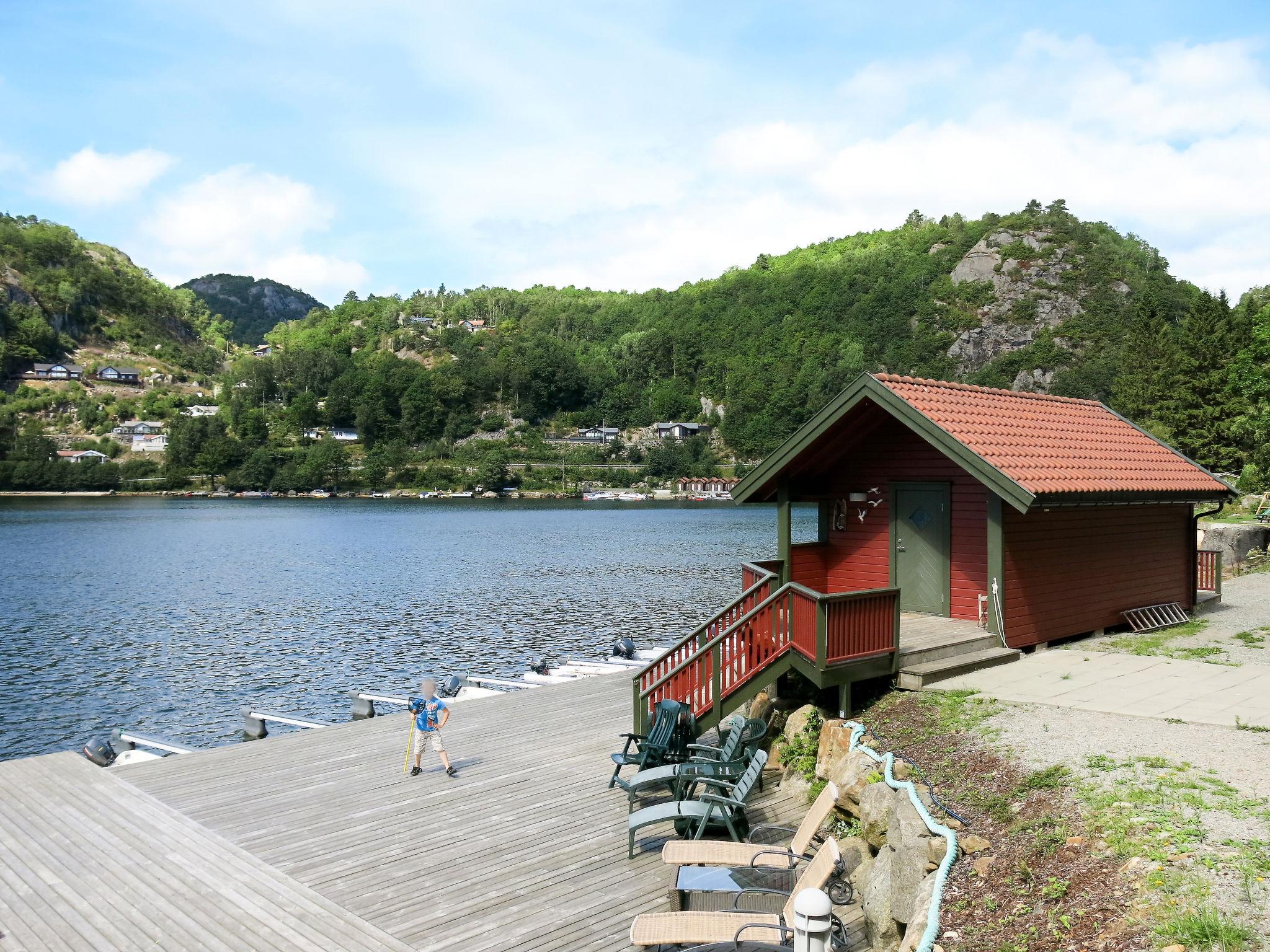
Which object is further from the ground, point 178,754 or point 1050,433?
point 1050,433

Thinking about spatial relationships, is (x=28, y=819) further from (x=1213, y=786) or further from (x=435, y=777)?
(x=1213, y=786)

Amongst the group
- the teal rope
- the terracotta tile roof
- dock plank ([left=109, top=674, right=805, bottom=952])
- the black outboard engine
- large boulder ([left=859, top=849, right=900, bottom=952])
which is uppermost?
the terracotta tile roof

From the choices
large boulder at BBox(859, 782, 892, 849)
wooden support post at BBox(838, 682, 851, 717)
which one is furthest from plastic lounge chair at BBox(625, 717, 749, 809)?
large boulder at BBox(859, 782, 892, 849)

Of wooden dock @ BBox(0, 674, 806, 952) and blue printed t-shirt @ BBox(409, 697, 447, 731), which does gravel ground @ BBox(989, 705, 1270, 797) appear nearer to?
wooden dock @ BBox(0, 674, 806, 952)

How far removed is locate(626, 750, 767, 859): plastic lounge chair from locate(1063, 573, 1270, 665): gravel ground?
7089mm

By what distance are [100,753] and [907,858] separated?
11.9 meters

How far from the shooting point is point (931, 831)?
651 centimetres

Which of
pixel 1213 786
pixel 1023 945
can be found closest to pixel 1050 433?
pixel 1213 786

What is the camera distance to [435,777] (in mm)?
10836

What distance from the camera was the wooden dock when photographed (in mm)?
6855

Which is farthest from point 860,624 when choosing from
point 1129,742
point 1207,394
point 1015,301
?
point 1015,301

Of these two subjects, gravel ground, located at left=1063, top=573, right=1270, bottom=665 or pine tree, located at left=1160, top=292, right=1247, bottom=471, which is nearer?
gravel ground, located at left=1063, top=573, right=1270, bottom=665

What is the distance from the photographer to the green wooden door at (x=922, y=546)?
13.6 metres

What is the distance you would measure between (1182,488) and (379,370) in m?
188
